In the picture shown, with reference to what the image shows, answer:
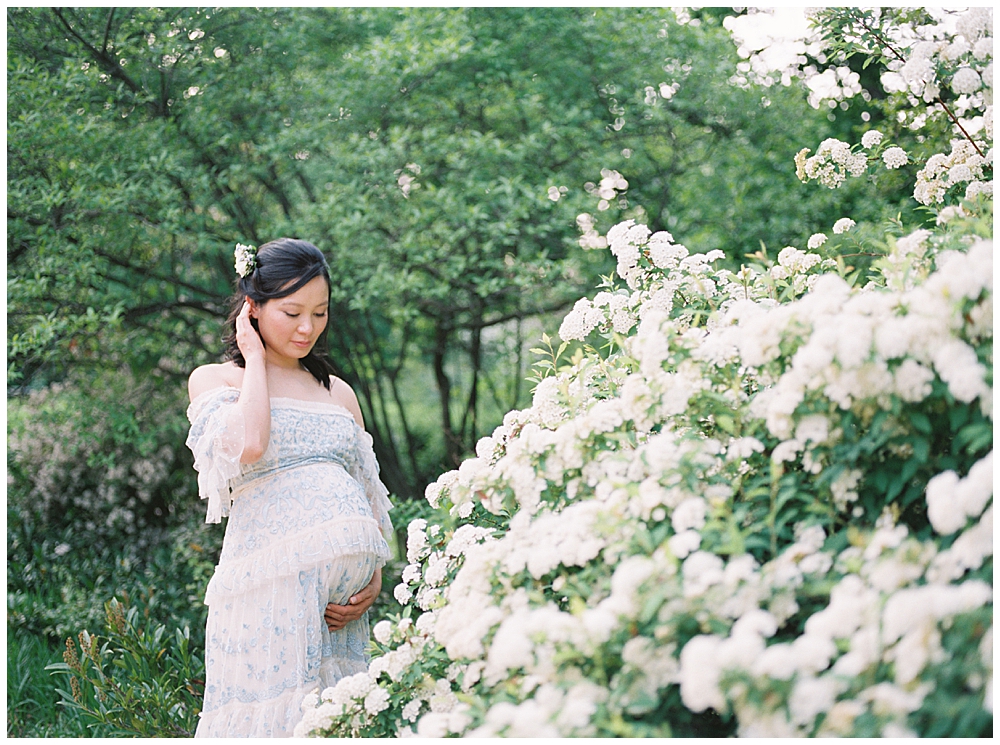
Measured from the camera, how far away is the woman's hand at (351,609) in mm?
2658

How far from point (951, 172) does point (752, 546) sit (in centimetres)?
139

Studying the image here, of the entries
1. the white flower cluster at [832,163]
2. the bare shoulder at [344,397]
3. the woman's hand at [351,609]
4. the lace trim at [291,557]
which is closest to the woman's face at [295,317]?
the bare shoulder at [344,397]

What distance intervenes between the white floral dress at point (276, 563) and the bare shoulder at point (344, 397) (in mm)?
252

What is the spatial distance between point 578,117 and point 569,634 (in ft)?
12.2

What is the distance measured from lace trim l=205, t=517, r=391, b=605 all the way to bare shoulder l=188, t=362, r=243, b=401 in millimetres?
595

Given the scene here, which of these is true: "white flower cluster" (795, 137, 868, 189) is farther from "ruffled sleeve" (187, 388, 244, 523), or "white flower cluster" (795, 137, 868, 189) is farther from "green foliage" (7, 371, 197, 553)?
"green foliage" (7, 371, 197, 553)

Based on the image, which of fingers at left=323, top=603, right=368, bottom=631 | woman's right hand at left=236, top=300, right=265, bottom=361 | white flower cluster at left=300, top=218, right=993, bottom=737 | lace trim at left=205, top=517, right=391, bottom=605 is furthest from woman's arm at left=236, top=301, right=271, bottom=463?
white flower cluster at left=300, top=218, right=993, bottom=737

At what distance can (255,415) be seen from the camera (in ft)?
8.29

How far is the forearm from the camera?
8.21ft

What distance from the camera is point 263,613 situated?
2547mm

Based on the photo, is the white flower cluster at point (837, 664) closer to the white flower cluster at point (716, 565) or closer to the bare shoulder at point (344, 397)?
the white flower cluster at point (716, 565)

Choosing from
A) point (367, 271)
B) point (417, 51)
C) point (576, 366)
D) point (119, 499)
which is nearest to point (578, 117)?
point (417, 51)

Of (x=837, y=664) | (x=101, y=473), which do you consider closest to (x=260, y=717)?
(x=837, y=664)

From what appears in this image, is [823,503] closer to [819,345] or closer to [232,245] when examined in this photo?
[819,345]
